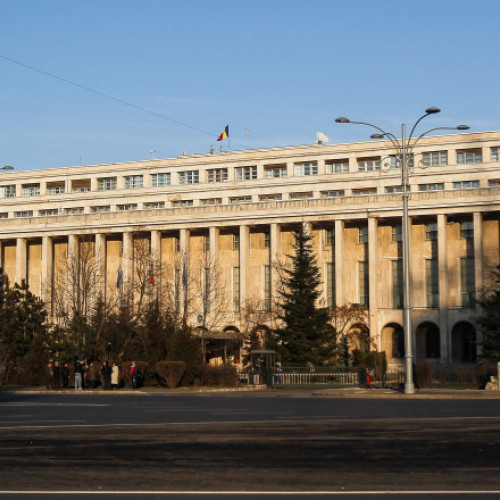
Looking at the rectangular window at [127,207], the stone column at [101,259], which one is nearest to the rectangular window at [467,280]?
the stone column at [101,259]

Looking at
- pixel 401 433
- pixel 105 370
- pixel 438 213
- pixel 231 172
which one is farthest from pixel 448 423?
pixel 231 172

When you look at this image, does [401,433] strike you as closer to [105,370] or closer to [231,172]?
[105,370]

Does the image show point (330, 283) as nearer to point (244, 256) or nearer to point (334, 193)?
point (244, 256)

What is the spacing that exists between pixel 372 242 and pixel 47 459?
7314 centimetres

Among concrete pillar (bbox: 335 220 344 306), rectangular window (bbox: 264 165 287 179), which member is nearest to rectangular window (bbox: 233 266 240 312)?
concrete pillar (bbox: 335 220 344 306)

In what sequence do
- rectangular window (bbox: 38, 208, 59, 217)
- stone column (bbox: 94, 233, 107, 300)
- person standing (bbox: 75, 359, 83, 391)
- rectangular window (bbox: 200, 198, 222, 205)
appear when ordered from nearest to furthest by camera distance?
1. person standing (bbox: 75, 359, 83, 391)
2. stone column (bbox: 94, 233, 107, 300)
3. rectangular window (bbox: 200, 198, 222, 205)
4. rectangular window (bbox: 38, 208, 59, 217)

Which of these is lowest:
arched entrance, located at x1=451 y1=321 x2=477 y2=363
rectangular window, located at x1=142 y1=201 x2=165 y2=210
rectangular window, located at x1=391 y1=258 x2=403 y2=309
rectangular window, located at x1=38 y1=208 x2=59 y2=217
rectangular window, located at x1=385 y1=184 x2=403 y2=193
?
arched entrance, located at x1=451 y1=321 x2=477 y2=363

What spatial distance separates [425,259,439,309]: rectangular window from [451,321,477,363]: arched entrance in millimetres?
2963

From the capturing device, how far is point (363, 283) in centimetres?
8844

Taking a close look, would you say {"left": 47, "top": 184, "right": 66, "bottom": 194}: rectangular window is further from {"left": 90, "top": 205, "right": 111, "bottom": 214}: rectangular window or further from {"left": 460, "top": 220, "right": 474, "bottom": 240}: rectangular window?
{"left": 460, "top": 220, "right": 474, "bottom": 240}: rectangular window

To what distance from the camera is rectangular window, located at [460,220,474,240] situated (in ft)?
281

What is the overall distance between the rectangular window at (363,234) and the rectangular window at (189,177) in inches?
901

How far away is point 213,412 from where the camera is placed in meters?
27.1

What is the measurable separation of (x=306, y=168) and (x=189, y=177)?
44.7 ft
